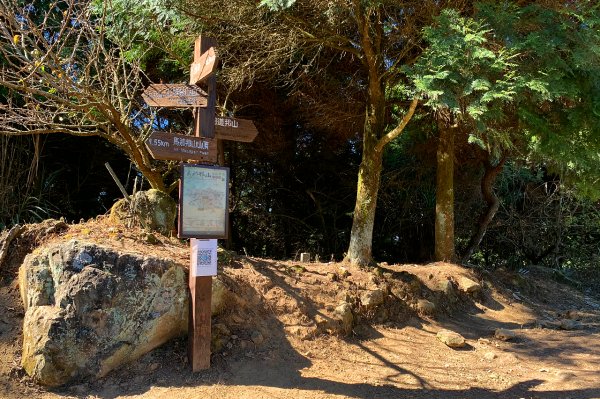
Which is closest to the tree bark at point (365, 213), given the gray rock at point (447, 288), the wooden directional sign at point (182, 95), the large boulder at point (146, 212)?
the gray rock at point (447, 288)

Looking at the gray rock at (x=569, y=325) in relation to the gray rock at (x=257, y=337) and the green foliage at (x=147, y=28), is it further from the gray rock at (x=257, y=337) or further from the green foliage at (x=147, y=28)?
the green foliage at (x=147, y=28)

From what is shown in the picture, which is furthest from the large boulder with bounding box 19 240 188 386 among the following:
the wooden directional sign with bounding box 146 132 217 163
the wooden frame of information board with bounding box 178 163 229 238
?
the wooden directional sign with bounding box 146 132 217 163

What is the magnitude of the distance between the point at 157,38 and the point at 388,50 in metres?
3.59

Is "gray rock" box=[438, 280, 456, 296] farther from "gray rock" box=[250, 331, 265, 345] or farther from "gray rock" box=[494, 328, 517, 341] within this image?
"gray rock" box=[250, 331, 265, 345]

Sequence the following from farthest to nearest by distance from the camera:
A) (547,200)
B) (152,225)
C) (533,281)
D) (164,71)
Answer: (547,200), (533,281), (164,71), (152,225)

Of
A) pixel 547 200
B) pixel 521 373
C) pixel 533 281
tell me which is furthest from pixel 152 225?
pixel 547 200

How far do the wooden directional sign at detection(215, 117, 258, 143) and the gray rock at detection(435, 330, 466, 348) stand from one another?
3705 millimetres

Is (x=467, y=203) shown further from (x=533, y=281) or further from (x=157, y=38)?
(x=157, y=38)

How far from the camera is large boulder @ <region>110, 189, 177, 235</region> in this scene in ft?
21.0

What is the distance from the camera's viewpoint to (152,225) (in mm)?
6426

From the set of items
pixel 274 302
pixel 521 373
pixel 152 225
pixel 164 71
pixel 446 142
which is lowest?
pixel 521 373

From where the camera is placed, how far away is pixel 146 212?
253 inches

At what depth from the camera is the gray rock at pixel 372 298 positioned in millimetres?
6586

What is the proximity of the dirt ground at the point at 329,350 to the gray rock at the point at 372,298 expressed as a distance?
108 millimetres
